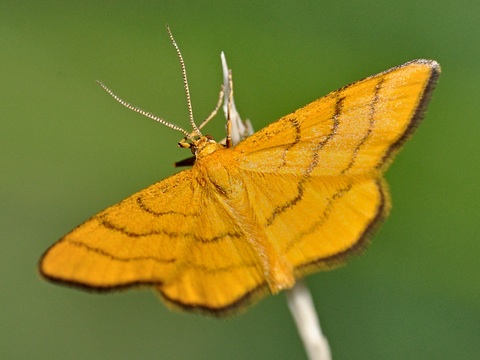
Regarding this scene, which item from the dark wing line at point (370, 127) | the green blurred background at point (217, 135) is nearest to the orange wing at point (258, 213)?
the dark wing line at point (370, 127)

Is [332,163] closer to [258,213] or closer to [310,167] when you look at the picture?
[310,167]

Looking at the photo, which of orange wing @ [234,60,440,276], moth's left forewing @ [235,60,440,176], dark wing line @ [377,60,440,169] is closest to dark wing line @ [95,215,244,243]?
orange wing @ [234,60,440,276]

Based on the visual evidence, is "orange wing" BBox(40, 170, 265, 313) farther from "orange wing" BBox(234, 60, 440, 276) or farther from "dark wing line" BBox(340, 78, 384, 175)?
"dark wing line" BBox(340, 78, 384, 175)

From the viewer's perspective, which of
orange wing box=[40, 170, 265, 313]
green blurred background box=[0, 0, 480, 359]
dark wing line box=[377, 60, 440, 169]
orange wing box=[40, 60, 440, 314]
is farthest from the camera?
green blurred background box=[0, 0, 480, 359]

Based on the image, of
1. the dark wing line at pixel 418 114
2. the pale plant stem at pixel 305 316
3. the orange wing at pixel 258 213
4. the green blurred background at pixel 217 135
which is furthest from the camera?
the green blurred background at pixel 217 135

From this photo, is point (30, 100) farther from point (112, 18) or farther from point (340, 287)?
point (340, 287)

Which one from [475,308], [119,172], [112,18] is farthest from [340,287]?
[112,18]

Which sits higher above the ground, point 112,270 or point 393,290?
point 112,270

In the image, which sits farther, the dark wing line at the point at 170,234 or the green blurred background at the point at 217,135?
the green blurred background at the point at 217,135

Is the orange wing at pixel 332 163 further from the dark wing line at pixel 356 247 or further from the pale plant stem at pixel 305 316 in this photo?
the pale plant stem at pixel 305 316
